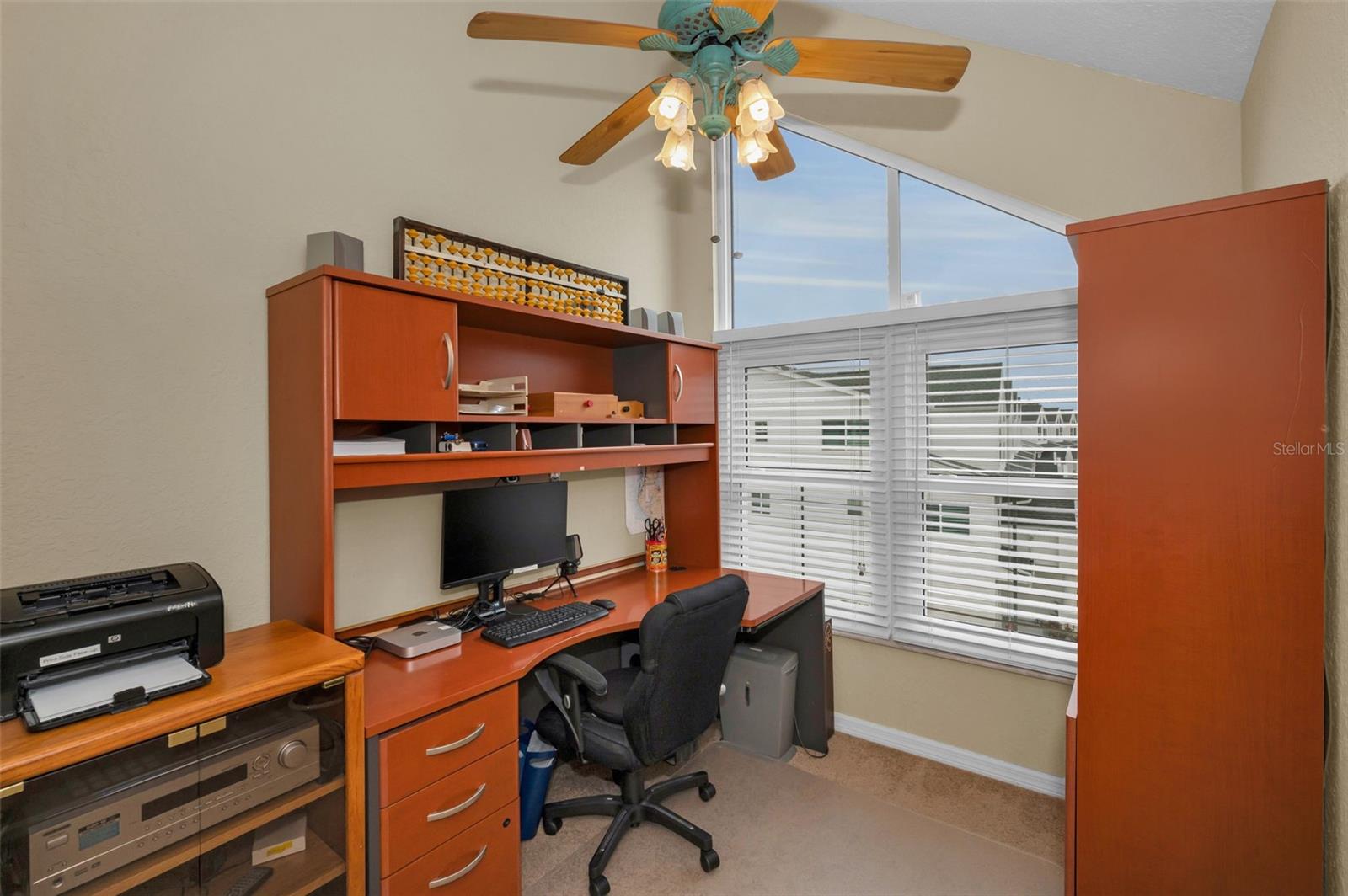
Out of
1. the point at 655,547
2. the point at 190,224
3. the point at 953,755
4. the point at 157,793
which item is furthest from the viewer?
the point at 655,547

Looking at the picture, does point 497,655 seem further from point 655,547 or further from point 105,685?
point 655,547

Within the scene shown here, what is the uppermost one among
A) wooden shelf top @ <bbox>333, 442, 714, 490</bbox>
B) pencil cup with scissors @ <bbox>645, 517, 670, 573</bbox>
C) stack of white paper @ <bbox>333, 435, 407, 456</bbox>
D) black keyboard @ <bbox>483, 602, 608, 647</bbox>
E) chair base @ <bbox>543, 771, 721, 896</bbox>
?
stack of white paper @ <bbox>333, 435, 407, 456</bbox>

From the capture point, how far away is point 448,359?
195 centimetres

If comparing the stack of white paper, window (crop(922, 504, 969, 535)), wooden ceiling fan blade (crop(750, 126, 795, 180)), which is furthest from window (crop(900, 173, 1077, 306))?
the stack of white paper

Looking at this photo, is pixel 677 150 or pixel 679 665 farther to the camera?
pixel 679 665

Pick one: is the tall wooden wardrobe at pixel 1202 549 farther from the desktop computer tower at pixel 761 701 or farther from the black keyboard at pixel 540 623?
the black keyboard at pixel 540 623

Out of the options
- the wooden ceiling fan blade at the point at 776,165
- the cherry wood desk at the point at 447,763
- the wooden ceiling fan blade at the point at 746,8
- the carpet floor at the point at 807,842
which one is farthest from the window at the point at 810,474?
the wooden ceiling fan blade at the point at 746,8

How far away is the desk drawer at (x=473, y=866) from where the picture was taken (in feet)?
5.20

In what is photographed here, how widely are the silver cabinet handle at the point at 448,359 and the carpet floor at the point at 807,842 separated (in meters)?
1.73

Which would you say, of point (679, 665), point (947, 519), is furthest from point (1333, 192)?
point (679, 665)

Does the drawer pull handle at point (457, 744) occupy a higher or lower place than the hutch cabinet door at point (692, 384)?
lower

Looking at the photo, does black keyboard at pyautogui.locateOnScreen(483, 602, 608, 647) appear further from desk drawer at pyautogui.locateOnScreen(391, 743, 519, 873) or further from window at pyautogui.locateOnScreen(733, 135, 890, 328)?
window at pyautogui.locateOnScreen(733, 135, 890, 328)

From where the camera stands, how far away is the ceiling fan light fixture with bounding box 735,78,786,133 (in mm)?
1559

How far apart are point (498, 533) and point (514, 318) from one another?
2.75ft
